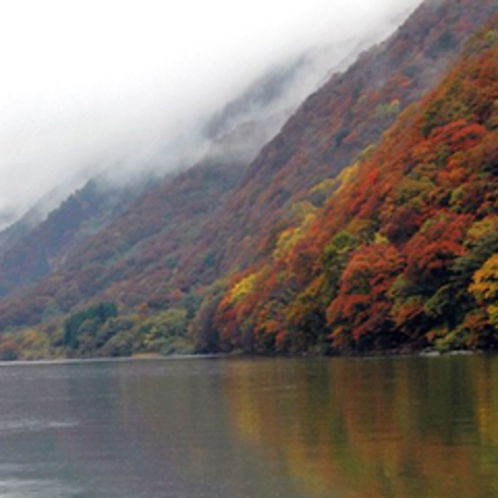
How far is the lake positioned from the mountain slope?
34.3 metres

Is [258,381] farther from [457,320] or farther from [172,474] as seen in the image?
[172,474]

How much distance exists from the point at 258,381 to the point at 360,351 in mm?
43824

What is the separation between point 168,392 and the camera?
208 feet

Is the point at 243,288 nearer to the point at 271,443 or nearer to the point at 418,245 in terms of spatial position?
the point at 418,245

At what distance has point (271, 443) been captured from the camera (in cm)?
3278

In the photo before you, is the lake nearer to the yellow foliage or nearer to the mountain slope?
the mountain slope

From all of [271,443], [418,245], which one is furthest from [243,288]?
[271,443]

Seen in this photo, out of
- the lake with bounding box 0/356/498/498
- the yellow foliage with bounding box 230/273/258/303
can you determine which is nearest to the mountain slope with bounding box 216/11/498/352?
the lake with bounding box 0/356/498/498

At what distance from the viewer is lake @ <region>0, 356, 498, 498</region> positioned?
A: 2522 centimetres

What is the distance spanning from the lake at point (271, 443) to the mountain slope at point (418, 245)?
1351 inches

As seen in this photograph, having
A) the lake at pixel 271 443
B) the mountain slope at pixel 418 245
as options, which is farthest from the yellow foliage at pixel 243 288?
the lake at pixel 271 443

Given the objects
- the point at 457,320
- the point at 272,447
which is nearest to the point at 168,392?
the point at 272,447

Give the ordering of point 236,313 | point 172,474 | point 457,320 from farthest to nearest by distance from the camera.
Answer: point 236,313, point 457,320, point 172,474

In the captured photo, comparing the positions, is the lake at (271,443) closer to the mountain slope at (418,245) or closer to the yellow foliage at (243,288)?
the mountain slope at (418,245)
